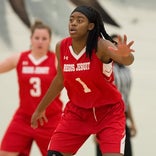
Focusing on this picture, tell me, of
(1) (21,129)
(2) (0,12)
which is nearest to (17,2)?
(2) (0,12)

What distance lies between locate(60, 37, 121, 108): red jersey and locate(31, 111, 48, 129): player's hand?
0.50 metres

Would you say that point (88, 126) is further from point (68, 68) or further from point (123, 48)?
point (123, 48)

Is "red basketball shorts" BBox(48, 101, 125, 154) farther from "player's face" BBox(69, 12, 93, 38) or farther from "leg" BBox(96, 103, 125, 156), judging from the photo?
"player's face" BBox(69, 12, 93, 38)

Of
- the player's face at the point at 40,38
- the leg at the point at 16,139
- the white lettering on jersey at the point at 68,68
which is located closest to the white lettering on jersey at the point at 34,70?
the player's face at the point at 40,38

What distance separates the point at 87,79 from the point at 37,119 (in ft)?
2.98

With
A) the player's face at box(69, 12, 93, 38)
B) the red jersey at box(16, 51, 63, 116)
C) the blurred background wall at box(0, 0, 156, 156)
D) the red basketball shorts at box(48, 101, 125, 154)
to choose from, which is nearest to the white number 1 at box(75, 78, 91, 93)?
the red basketball shorts at box(48, 101, 125, 154)

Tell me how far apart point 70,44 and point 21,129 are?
1.38 m

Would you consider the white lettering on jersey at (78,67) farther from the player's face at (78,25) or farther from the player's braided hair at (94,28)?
the player's face at (78,25)

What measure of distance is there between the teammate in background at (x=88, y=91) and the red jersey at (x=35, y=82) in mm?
1063

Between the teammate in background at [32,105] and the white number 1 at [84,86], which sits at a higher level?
the white number 1 at [84,86]

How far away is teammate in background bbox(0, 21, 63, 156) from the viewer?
5719mm

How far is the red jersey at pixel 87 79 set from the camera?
4.45 meters

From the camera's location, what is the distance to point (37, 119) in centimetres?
521

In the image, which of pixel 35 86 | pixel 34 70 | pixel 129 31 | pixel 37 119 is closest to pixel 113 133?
pixel 37 119
